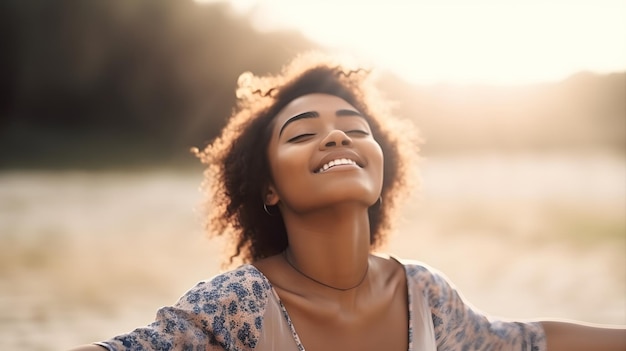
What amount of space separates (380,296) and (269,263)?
0.94 feet

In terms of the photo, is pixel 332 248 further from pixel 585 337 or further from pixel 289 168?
pixel 585 337

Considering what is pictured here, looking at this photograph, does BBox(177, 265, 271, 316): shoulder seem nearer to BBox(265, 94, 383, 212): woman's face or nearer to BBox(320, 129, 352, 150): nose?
BBox(265, 94, 383, 212): woman's face

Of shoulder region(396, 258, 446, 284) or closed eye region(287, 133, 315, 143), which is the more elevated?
closed eye region(287, 133, 315, 143)

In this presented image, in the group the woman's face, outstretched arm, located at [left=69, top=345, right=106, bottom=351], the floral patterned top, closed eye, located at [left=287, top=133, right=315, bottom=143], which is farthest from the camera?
closed eye, located at [left=287, top=133, right=315, bottom=143]

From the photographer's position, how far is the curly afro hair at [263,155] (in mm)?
2195

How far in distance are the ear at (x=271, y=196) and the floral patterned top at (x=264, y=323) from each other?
238mm

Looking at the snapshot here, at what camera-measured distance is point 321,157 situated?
6.35 feet

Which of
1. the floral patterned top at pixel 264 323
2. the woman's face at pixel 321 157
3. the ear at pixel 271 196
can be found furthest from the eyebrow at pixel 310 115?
the floral patterned top at pixel 264 323

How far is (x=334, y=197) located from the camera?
1.89 metres

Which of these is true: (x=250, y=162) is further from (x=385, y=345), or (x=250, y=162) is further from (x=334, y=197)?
(x=385, y=345)

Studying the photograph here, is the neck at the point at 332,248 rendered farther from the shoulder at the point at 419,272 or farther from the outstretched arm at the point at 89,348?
the outstretched arm at the point at 89,348

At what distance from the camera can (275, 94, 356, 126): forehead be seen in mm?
2070

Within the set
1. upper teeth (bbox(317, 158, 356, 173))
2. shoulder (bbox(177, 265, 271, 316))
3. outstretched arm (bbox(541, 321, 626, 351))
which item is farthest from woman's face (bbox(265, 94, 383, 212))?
outstretched arm (bbox(541, 321, 626, 351))

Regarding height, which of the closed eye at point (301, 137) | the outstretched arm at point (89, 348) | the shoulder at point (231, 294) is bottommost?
the outstretched arm at point (89, 348)
